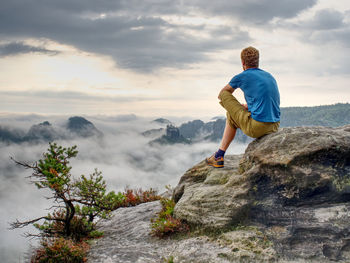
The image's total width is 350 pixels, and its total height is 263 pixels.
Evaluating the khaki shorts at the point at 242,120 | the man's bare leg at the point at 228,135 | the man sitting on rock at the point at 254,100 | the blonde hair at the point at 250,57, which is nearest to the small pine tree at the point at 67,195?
the man's bare leg at the point at 228,135

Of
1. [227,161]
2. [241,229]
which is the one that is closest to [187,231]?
[241,229]

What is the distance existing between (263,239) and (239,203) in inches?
46.5

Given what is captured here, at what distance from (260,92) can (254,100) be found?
0.32 metres

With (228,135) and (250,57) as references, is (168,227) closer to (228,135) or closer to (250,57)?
(228,135)

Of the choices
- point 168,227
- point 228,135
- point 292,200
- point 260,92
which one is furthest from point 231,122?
point 168,227

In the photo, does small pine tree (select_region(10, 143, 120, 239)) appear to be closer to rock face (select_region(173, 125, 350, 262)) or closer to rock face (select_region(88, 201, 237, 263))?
rock face (select_region(88, 201, 237, 263))

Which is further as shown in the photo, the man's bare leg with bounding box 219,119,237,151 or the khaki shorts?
the man's bare leg with bounding box 219,119,237,151

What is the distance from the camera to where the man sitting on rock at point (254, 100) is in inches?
352

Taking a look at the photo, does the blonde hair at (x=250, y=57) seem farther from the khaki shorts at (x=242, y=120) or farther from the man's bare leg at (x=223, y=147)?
the man's bare leg at (x=223, y=147)

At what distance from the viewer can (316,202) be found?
27.5 ft

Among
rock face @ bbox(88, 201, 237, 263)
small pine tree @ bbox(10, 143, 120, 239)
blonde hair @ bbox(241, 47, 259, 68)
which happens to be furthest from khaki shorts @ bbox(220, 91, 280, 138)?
small pine tree @ bbox(10, 143, 120, 239)

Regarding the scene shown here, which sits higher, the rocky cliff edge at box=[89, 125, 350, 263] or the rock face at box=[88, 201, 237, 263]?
the rocky cliff edge at box=[89, 125, 350, 263]

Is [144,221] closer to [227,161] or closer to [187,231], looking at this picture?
[187,231]

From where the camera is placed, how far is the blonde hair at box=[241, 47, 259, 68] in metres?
9.04
